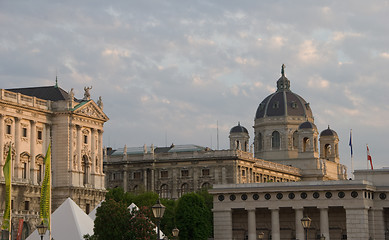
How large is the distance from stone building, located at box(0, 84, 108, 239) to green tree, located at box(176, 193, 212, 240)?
11751mm

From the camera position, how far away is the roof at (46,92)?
12549 cm

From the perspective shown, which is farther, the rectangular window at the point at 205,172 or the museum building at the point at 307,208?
the rectangular window at the point at 205,172

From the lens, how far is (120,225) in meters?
82.3

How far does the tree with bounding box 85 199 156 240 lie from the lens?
81.1m

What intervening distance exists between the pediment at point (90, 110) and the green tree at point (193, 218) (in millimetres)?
16872

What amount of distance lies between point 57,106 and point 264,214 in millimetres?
31539

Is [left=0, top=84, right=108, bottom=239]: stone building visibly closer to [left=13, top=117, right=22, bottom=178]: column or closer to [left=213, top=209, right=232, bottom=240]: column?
[left=13, top=117, right=22, bottom=178]: column

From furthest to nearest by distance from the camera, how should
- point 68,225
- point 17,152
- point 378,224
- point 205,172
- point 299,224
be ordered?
point 205,172 < point 17,152 < point 378,224 < point 299,224 < point 68,225

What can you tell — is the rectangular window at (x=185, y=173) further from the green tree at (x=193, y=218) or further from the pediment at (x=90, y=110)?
the green tree at (x=193, y=218)

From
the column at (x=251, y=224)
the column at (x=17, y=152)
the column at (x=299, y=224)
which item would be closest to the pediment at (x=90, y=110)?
the column at (x=17, y=152)

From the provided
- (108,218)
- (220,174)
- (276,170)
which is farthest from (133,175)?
(108,218)

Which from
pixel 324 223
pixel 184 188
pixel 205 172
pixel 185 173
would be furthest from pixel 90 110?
pixel 185 173

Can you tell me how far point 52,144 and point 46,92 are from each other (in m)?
8.84

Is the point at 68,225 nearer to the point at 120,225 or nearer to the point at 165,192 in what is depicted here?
the point at 120,225
